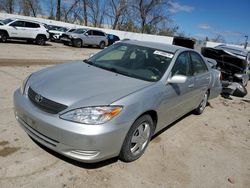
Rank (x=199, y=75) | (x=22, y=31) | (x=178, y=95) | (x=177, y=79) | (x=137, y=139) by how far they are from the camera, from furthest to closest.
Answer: (x=22, y=31), (x=199, y=75), (x=178, y=95), (x=177, y=79), (x=137, y=139)

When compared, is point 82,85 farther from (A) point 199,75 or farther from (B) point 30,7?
(B) point 30,7

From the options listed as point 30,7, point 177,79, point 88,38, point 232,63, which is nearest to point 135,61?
point 177,79

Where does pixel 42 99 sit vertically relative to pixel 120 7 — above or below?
below

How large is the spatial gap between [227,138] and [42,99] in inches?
149

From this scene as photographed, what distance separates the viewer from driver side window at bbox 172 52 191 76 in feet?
13.7

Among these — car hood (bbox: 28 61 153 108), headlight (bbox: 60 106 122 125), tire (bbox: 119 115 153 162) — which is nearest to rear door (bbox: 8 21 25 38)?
car hood (bbox: 28 61 153 108)

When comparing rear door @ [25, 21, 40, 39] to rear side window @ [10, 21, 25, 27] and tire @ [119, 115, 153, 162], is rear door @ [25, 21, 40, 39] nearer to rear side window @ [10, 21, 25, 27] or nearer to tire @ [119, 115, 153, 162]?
rear side window @ [10, 21, 25, 27]

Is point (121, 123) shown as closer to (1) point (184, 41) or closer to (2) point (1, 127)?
(2) point (1, 127)

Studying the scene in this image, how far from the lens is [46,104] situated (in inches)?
117

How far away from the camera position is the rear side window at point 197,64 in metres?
4.96

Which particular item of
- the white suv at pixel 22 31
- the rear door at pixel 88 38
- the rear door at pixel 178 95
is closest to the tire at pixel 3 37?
the white suv at pixel 22 31

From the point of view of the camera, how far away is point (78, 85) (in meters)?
3.30

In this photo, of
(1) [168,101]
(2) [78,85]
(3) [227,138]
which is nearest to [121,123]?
(2) [78,85]

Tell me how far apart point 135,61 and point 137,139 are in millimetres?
1375
